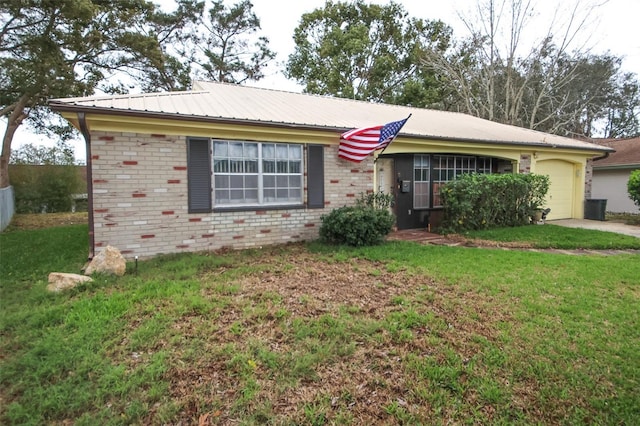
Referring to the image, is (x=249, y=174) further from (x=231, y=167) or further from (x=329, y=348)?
(x=329, y=348)

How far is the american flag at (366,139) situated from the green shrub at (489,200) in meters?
2.63

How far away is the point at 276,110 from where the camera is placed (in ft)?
27.0

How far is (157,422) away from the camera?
226 cm

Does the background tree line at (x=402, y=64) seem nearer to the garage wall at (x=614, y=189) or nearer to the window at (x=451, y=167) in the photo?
the garage wall at (x=614, y=189)

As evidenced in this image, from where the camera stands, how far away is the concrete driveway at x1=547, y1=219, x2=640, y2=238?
30.9ft

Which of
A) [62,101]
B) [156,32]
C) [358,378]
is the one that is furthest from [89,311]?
[156,32]

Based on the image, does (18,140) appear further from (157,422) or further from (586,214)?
(586,214)

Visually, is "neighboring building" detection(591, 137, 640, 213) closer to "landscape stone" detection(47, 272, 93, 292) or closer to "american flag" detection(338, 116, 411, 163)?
"american flag" detection(338, 116, 411, 163)

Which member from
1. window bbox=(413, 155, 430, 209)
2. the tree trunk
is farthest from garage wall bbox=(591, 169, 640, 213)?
the tree trunk

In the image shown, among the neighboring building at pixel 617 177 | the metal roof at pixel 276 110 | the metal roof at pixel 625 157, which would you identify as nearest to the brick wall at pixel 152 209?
the metal roof at pixel 276 110

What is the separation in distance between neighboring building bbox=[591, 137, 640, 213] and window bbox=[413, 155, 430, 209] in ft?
33.9

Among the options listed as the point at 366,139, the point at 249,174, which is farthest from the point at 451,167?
the point at 249,174

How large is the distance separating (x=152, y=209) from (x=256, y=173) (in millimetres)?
2125

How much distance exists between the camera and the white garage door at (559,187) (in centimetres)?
1192
